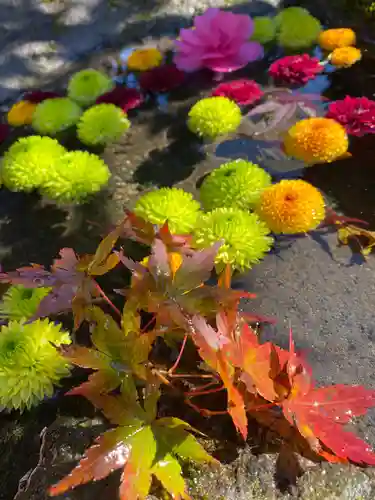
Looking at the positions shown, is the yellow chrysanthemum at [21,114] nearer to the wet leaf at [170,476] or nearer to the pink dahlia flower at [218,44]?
the pink dahlia flower at [218,44]

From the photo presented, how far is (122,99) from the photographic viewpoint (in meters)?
1.72

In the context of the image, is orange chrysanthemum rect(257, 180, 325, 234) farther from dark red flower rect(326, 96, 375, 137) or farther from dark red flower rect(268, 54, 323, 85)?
dark red flower rect(268, 54, 323, 85)

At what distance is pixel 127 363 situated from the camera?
86 centimetres

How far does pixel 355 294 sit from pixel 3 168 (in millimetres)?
989

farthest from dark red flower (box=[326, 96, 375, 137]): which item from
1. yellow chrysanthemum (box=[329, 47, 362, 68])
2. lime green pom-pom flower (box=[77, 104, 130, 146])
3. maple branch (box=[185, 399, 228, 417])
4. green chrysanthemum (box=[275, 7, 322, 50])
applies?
maple branch (box=[185, 399, 228, 417])

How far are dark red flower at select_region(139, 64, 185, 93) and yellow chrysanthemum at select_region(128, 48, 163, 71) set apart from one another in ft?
0.25

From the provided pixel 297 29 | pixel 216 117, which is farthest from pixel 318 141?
pixel 297 29

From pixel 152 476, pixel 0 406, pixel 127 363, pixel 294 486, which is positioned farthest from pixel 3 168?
pixel 294 486

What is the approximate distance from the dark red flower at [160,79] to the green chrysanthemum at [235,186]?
0.60 metres

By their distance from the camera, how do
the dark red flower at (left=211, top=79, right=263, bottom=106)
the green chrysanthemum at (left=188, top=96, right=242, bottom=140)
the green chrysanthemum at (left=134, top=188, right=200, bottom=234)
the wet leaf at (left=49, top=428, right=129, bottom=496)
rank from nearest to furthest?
1. the wet leaf at (left=49, top=428, right=129, bottom=496)
2. the green chrysanthemum at (left=134, top=188, right=200, bottom=234)
3. the green chrysanthemum at (left=188, top=96, right=242, bottom=140)
4. the dark red flower at (left=211, top=79, right=263, bottom=106)

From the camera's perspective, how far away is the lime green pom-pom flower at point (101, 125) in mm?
1573

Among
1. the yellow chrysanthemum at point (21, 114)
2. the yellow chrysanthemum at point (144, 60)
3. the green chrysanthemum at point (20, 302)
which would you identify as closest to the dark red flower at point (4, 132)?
the yellow chrysanthemum at point (21, 114)

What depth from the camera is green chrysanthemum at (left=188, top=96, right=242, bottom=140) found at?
5.00 feet

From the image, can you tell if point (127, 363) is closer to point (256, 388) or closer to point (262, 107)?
point (256, 388)
